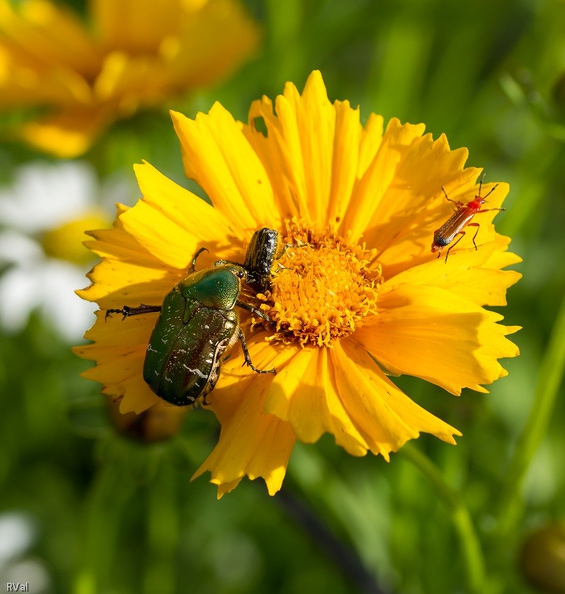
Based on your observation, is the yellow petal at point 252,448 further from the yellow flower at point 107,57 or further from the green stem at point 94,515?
the yellow flower at point 107,57

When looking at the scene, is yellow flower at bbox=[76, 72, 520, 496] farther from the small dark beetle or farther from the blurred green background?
the blurred green background

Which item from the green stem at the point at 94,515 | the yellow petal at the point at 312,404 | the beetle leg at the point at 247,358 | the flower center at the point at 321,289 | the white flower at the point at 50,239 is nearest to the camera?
the yellow petal at the point at 312,404

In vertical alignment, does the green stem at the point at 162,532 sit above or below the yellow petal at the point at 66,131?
below

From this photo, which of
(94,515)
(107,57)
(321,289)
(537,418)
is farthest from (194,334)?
(107,57)

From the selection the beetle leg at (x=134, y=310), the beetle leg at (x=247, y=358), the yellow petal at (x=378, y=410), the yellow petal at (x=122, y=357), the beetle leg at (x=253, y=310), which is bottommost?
the yellow petal at (x=122, y=357)

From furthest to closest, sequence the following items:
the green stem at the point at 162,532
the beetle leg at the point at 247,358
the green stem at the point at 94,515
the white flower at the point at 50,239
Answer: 1. the white flower at the point at 50,239
2. the green stem at the point at 162,532
3. the green stem at the point at 94,515
4. the beetle leg at the point at 247,358

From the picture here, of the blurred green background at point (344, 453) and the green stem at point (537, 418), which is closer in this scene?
the green stem at point (537, 418)

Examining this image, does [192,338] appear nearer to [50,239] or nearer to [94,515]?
[94,515]

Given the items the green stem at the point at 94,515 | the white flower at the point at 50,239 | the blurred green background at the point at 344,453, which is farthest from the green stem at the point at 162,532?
the white flower at the point at 50,239
